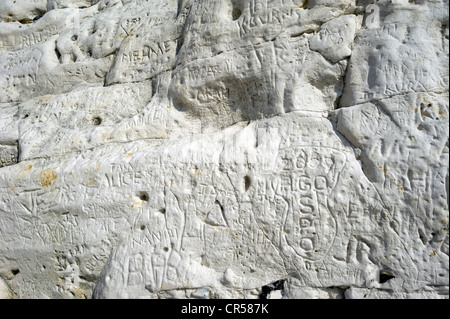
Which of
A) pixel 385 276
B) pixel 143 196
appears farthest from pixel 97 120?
pixel 385 276

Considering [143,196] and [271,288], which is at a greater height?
[143,196]

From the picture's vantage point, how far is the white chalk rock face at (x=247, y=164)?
2605 millimetres

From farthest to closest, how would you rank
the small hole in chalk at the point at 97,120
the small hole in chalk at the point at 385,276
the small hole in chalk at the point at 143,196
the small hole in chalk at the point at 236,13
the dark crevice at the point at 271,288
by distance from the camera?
1. the small hole in chalk at the point at 97,120
2. the small hole in chalk at the point at 236,13
3. the small hole in chalk at the point at 143,196
4. the dark crevice at the point at 271,288
5. the small hole in chalk at the point at 385,276

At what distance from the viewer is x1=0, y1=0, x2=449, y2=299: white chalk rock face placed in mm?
2605

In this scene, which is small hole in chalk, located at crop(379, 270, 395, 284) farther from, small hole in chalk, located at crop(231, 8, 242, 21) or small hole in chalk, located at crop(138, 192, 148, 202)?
small hole in chalk, located at crop(231, 8, 242, 21)

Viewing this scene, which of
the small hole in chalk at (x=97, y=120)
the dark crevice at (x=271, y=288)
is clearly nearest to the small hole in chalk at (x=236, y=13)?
the small hole in chalk at (x=97, y=120)

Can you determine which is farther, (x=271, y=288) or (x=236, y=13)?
(x=236, y=13)

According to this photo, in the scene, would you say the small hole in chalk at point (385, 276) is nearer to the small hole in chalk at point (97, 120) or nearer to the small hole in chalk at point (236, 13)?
the small hole in chalk at point (236, 13)

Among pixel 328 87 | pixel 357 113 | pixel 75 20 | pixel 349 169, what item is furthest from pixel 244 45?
pixel 75 20

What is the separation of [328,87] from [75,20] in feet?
8.93

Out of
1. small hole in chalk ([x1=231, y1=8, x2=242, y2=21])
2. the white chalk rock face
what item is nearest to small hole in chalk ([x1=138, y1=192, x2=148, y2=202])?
the white chalk rock face

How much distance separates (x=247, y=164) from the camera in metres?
2.91

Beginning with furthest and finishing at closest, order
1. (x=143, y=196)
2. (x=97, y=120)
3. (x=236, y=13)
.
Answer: (x=97, y=120), (x=236, y=13), (x=143, y=196)

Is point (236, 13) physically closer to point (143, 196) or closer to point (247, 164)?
point (247, 164)
